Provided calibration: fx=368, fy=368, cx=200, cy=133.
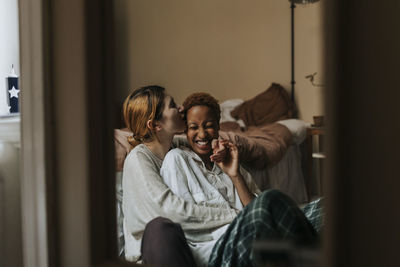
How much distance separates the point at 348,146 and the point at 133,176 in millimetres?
277

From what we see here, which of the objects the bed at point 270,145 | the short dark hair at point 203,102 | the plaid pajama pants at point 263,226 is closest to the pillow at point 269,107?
the bed at point 270,145

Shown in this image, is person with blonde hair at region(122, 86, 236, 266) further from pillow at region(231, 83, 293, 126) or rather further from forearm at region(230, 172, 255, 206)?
pillow at region(231, 83, 293, 126)

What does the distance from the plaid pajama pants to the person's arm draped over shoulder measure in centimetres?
3

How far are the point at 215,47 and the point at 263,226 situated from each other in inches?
17.3

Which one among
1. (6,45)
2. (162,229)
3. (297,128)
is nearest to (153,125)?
(162,229)

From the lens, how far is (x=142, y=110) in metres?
0.46

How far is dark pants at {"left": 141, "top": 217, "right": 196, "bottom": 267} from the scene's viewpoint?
0.39 m

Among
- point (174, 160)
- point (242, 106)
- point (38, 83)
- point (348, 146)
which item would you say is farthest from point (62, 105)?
point (242, 106)

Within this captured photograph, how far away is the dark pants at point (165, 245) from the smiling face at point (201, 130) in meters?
0.10

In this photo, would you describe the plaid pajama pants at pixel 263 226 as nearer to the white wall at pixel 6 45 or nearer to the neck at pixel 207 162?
the neck at pixel 207 162

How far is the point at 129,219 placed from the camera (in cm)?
43

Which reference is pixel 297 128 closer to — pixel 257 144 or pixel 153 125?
pixel 257 144

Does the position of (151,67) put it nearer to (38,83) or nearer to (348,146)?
(38,83)

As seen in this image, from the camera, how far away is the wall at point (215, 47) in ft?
1.52
